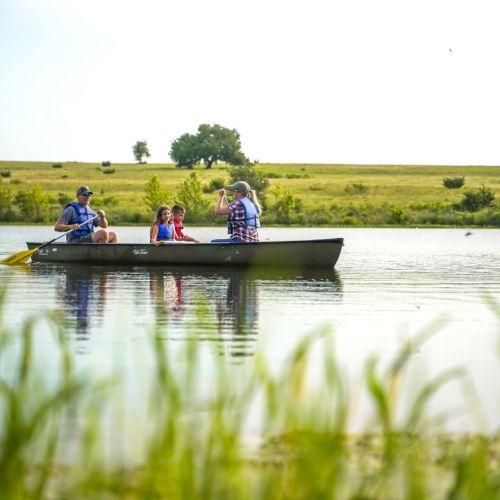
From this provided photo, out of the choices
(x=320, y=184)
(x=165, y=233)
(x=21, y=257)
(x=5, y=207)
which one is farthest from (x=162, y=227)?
(x=320, y=184)

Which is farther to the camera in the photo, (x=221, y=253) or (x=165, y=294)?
(x=221, y=253)

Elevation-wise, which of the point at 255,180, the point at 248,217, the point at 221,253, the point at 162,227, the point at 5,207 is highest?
the point at 248,217

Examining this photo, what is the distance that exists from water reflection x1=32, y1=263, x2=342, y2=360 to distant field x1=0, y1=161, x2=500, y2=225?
155 feet

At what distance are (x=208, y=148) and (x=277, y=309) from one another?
404 ft

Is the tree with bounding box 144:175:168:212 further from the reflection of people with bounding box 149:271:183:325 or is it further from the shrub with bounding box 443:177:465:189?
the reflection of people with bounding box 149:271:183:325

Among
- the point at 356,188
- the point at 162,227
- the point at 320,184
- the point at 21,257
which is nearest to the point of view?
the point at 162,227

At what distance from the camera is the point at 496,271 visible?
2208 centimetres

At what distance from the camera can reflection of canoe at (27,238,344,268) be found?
20.1 metres

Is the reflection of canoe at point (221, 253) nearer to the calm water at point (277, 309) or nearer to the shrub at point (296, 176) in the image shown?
the calm water at point (277, 309)

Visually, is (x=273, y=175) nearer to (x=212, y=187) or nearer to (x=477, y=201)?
(x=212, y=187)

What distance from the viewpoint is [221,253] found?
66.6 feet

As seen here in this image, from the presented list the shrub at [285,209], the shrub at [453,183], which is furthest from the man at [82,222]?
the shrub at [453,183]

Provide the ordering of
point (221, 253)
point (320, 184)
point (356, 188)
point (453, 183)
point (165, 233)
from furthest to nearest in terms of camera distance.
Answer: point (320, 184) < point (453, 183) < point (356, 188) < point (165, 233) < point (221, 253)

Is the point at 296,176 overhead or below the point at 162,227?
below
